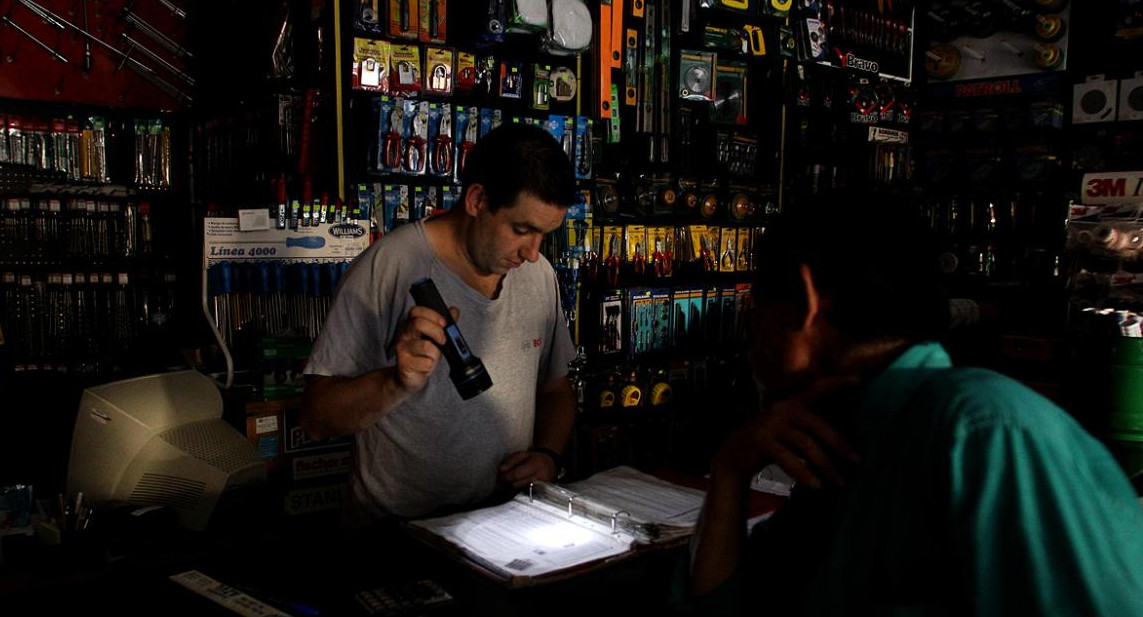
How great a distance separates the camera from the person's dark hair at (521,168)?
206 cm

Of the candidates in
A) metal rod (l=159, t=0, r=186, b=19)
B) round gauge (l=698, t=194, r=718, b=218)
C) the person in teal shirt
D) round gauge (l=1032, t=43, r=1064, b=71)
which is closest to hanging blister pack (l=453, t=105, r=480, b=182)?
round gauge (l=698, t=194, r=718, b=218)

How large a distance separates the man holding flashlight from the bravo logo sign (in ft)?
11.3

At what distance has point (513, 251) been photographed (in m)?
2.11

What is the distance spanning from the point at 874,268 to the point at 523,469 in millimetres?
1337

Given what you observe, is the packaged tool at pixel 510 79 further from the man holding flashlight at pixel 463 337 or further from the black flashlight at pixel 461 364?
the black flashlight at pixel 461 364

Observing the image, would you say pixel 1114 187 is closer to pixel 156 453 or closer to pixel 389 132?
pixel 389 132

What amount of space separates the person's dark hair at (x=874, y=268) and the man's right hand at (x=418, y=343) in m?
0.85

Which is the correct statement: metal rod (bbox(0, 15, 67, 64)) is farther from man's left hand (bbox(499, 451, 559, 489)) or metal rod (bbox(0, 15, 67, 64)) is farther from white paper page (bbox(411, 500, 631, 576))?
white paper page (bbox(411, 500, 631, 576))

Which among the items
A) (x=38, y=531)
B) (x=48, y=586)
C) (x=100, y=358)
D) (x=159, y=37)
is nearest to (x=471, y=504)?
(x=48, y=586)

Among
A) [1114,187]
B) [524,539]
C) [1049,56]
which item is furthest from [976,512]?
[1049,56]

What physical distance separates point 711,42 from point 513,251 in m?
3.37

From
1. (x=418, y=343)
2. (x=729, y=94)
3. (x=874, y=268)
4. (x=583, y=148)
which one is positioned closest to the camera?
(x=874, y=268)

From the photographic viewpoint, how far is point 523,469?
2.13 meters

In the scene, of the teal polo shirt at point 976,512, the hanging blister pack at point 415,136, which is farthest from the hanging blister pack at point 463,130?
the teal polo shirt at point 976,512
